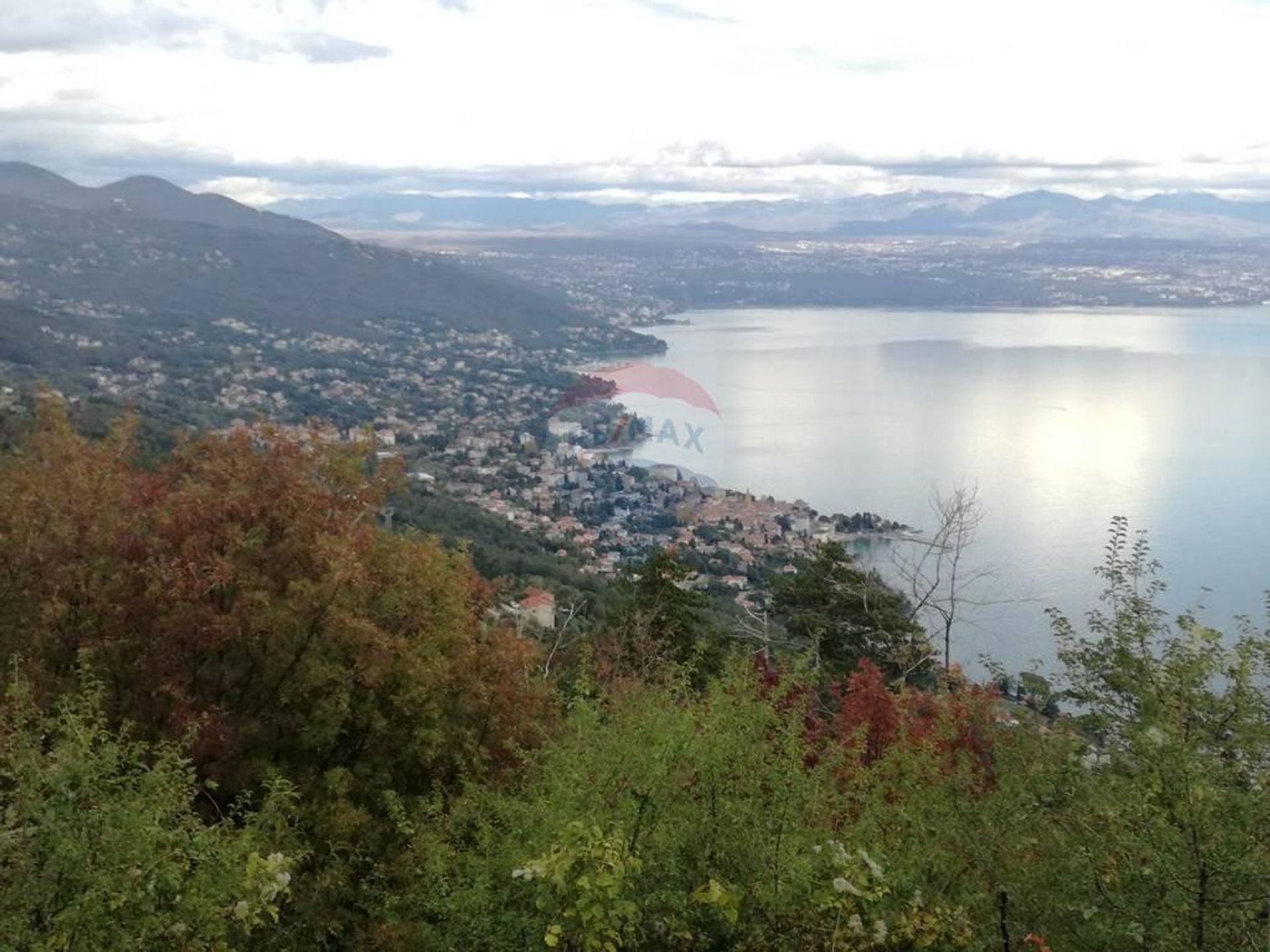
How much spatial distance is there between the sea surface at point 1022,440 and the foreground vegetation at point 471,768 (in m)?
3.87

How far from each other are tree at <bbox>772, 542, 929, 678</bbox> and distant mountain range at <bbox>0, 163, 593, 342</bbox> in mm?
49944

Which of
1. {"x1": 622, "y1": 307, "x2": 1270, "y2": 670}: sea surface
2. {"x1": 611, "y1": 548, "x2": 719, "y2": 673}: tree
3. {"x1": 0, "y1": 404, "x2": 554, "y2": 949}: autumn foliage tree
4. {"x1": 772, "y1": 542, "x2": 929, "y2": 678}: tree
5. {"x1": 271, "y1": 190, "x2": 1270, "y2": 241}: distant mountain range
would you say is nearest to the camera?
{"x1": 0, "y1": 404, "x2": 554, "y2": 949}: autumn foliage tree

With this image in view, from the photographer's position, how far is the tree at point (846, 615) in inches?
429

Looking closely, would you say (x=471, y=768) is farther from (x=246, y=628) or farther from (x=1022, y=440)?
(x=1022, y=440)

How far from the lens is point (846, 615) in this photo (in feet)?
38.7

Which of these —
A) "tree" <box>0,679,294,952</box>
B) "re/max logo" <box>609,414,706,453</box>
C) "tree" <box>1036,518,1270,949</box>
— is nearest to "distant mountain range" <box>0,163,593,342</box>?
"re/max logo" <box>609,414,706,453</box>

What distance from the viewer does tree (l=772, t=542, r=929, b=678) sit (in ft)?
35.7

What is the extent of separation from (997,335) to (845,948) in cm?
7001

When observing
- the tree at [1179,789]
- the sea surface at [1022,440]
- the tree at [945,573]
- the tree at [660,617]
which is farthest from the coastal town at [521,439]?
the tree at [1179,789]

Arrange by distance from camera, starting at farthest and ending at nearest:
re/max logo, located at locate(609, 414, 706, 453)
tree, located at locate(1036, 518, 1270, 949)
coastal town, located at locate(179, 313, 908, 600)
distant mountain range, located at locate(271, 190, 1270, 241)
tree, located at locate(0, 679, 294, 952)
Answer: distant mountain range, located at locate(271, 190, 1270, 241)
re/max logo, located at locate(609, 414, 706, 453)
coastal town, located at locate(179, 313, 908, 600)
tree, located at locate(1036, 518, 1270, 949)
tree, located at locate(0, 679, 294, 952)

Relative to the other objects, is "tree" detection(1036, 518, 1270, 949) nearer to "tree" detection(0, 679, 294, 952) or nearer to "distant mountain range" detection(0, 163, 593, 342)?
"tree" detection(0, 679, 294, 952)

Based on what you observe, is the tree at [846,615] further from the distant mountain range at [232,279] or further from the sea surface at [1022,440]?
the distant mountain range at [232,279]

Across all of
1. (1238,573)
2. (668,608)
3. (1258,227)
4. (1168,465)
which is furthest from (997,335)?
(1258,227)

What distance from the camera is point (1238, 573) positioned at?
18797 mm
